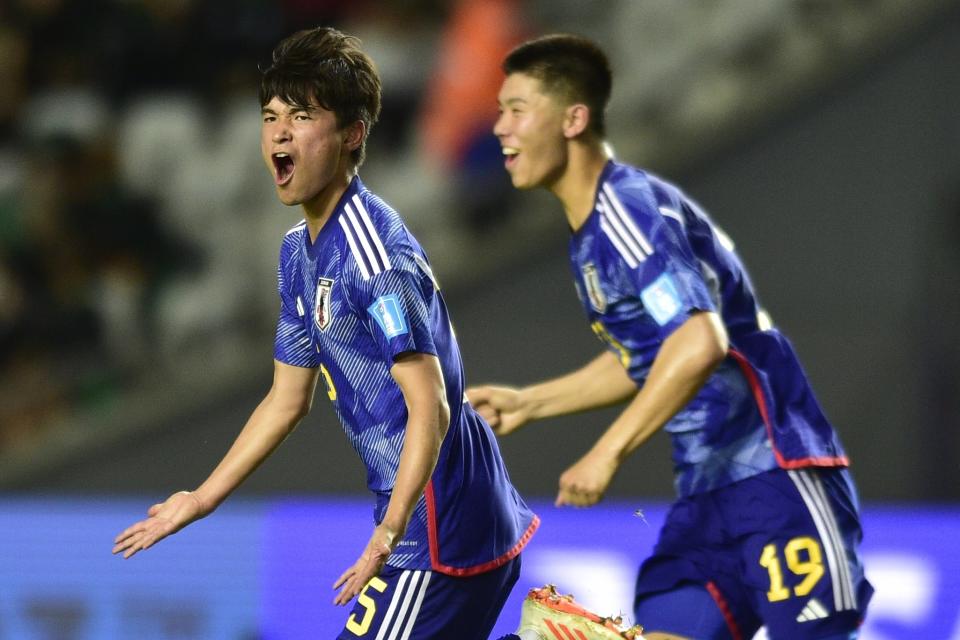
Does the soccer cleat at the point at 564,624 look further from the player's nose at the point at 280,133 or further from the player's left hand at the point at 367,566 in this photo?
the player's nose at the point at 280,133

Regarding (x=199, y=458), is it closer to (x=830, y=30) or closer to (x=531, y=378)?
(x=531, y=378)

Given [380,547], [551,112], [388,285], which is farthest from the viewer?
[551,112]

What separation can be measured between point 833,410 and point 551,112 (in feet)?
13.2

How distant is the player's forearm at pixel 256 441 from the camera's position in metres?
3.53

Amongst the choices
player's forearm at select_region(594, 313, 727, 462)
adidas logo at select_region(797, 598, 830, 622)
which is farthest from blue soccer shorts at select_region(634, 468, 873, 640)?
player's forearm at select_region(594, 313, 727, 462)

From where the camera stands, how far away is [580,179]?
13.4ft

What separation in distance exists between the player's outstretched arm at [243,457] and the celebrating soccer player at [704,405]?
0.73 m

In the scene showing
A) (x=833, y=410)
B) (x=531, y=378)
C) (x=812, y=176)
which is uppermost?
(x=812, y=176)

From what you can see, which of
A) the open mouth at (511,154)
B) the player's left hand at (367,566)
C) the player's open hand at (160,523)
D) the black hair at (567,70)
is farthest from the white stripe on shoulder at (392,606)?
the black hair at (567,70)

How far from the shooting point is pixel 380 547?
120 inches

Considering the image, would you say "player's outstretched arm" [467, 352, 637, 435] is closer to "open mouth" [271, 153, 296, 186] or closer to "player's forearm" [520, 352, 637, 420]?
"player's forearm" [520, 352, 637, 420]

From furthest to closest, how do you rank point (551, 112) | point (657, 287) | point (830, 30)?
point (830, 30) → point (551, 112) → point (657, 287)

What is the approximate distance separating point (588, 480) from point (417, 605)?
0.47 metres

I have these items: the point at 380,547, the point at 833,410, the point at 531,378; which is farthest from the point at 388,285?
the point at 833,410
